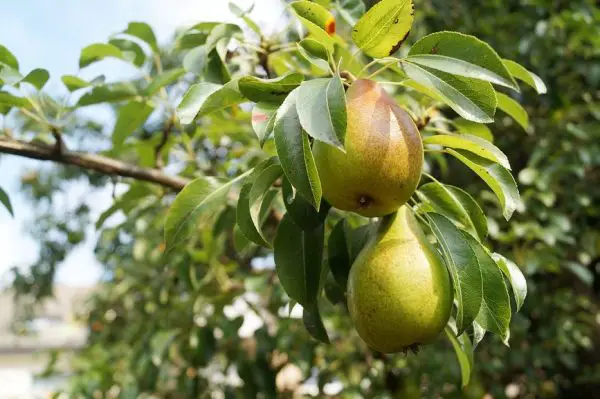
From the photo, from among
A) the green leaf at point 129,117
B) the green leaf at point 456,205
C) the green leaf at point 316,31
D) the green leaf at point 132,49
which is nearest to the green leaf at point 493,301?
the green leaf at point 456,205

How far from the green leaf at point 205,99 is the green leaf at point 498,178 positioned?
1.04 ft

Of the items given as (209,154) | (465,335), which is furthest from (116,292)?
(465,335)

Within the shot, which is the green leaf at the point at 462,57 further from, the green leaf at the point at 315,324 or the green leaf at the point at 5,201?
the green leaf at the point at 5,201

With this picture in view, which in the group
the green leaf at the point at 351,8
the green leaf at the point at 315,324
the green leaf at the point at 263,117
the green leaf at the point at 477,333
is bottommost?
the green leaf at the point at 315,324

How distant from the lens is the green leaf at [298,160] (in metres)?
0.73

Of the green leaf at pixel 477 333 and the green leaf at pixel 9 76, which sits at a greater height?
the green leaf at pixel 9 76

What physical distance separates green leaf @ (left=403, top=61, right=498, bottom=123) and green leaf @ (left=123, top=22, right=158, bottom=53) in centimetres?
79

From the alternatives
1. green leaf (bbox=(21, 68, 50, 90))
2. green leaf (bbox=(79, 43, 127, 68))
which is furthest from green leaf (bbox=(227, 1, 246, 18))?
green leaf (bbox=(21, 68, 50, 90))

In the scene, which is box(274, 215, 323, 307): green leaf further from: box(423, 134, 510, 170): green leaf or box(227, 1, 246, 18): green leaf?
box(227, 1, 246, 18): green leaf

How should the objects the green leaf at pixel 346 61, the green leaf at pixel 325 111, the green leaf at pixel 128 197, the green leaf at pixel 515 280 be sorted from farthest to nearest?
the green leaf at pixel 128 197
the green leaf at pixel 346 61
the green leaf at pixel 515 280
the green leaf at pixel 325 111

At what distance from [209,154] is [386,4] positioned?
1.97m

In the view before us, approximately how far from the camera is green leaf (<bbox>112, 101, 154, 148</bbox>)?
4.45 ft

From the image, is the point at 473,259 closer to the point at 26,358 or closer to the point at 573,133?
the point at 573,133

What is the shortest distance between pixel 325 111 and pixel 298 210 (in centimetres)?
23
